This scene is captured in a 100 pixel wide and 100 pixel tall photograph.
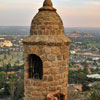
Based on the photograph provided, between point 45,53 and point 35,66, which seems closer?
point 45,53

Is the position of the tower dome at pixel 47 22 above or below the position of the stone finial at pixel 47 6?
below

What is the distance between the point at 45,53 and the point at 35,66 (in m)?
0.66

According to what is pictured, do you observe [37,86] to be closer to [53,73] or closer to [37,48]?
[53,73]

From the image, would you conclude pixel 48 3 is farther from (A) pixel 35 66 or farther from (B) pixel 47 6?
(A) pixel 35 66

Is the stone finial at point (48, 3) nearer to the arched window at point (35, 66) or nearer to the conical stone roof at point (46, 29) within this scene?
the conical stone roof at point (46, 29)

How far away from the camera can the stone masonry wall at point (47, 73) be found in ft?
18.2

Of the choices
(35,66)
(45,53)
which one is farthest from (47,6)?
(35,66)

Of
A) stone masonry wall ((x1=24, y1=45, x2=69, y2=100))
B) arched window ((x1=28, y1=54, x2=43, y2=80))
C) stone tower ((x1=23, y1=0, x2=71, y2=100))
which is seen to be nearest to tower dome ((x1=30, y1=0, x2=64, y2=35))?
stone tower ((x1=23, y1=0, x2=71, y2=100))

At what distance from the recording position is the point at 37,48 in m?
5.55

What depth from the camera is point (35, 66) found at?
5.91 m

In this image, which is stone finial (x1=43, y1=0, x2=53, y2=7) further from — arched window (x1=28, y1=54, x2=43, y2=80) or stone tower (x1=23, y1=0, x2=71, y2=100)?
arched window (x1=28, y1=54, x2=43, y2=80)

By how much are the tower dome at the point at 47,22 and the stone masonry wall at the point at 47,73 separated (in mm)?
462

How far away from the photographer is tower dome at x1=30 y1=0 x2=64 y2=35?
5.59 m

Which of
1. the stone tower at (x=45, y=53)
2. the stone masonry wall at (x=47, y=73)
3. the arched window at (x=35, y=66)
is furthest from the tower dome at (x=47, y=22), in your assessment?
the arched window at (x=35, y=66)
